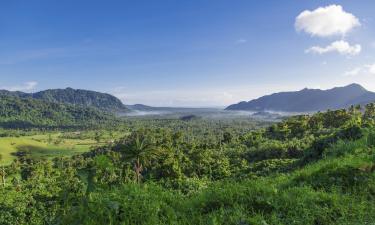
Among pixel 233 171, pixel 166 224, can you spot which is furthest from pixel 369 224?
pixel 233 171

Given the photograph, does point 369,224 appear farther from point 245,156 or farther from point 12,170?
point 12,170

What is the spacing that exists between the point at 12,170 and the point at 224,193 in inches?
5555

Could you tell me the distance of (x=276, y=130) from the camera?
458ft

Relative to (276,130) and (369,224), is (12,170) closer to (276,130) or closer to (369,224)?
(276,130)

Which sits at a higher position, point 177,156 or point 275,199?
point 275,199

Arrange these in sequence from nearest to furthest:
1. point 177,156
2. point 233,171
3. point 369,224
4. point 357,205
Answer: point 369,224, point 357,205, point 233,171, point 177,156

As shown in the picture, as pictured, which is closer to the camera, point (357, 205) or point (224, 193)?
point (357, 205)

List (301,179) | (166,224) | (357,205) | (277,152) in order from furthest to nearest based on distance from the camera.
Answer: (277,152) < (301,179) < (357,205) < (166,224)

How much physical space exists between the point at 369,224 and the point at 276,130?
448 feet

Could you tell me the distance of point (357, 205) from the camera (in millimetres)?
7898

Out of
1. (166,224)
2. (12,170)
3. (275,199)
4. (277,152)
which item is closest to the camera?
(166,224)

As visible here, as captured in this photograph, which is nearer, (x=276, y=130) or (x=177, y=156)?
(x=177, y=156)

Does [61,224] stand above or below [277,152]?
above

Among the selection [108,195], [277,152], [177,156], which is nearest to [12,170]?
[177,156]
